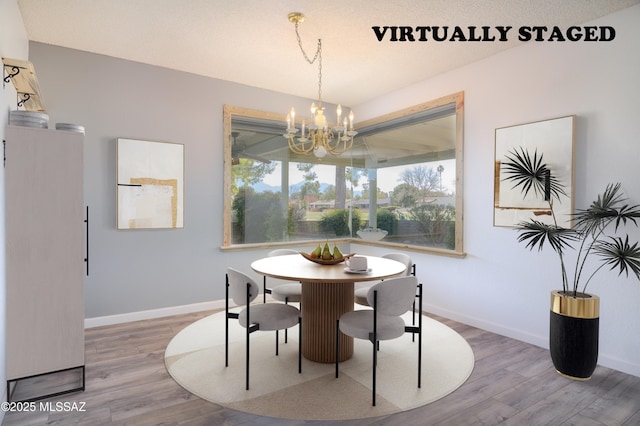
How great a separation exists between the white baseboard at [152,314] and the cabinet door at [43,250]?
1.37m

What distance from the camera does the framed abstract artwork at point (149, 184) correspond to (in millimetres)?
3791

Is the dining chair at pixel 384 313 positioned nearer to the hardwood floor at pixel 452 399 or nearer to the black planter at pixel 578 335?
the hardwood floor at pixel 452 399

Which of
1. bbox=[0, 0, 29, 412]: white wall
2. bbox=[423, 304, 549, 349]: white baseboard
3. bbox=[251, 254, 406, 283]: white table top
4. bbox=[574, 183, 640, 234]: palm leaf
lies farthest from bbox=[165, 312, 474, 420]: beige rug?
bbox=[574, 183, 640, 234]: palm leaf

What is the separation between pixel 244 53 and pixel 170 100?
3.60ft

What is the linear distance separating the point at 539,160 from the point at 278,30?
2.56 metres

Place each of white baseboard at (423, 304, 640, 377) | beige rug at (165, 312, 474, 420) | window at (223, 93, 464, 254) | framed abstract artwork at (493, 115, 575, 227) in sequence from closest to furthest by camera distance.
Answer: beige rug at (165, 312, 474, 420), white baseboard at (423, 304, 640, 377), framed abstract artwork at (493, 115, 575, 227), window at (223, 93, 464, 254)

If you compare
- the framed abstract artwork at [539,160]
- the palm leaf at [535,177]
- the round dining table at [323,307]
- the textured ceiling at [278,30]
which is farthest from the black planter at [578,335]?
the textured ceiling at [278,30]

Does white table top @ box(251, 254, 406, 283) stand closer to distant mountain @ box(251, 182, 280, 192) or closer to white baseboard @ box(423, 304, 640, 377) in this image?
white baseboard @ box(423, 304, 640, 377)

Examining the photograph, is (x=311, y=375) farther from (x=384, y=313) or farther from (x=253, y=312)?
(x=384, y=313)

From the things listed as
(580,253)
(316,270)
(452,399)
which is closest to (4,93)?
(316,270)

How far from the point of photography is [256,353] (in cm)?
307

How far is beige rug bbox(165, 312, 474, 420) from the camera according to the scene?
7.42ft

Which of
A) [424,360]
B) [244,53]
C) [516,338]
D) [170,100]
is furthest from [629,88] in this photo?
[170,100]

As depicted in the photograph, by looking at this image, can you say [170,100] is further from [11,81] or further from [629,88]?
[629,88]
